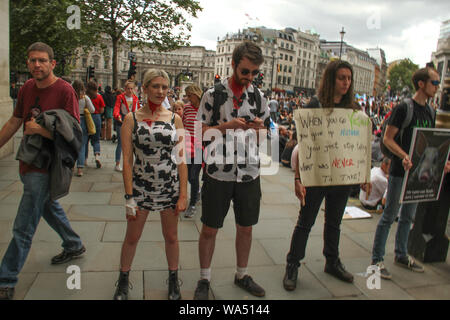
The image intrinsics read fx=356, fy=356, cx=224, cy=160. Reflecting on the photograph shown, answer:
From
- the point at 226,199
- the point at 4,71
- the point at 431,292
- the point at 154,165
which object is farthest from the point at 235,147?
the point at 4,71

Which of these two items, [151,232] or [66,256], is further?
[151,232]

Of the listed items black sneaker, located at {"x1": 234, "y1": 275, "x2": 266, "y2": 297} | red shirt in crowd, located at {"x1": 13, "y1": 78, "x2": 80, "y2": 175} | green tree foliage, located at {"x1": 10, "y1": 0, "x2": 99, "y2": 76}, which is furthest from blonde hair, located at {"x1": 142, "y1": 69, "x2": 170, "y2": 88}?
green tree foliage, located at {"x1": 10, "y1": 0, "x2": 99, "y2": 76}

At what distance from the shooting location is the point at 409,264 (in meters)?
3.67

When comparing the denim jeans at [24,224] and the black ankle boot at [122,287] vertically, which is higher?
the denim jeans at [24,224]

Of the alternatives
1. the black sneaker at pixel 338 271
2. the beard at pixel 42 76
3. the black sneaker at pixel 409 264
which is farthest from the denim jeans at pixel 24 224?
the black sneaker at pixel 409 264

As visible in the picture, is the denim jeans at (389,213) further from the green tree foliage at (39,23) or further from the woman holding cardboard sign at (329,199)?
the green tree foliage at (39,23)

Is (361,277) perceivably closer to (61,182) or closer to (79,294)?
(79,294)

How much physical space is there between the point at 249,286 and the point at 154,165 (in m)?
1.30

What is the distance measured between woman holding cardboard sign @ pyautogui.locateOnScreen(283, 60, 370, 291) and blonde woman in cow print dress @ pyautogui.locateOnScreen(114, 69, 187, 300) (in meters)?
1.09

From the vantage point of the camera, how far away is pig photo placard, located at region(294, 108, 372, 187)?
300 cm

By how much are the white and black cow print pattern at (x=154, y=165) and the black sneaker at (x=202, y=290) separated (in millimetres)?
717

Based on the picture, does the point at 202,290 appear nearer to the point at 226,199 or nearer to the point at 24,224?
the point at 226,199

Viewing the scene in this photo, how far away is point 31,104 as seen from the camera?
2.96 m

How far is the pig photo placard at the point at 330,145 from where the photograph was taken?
3.00 metres
